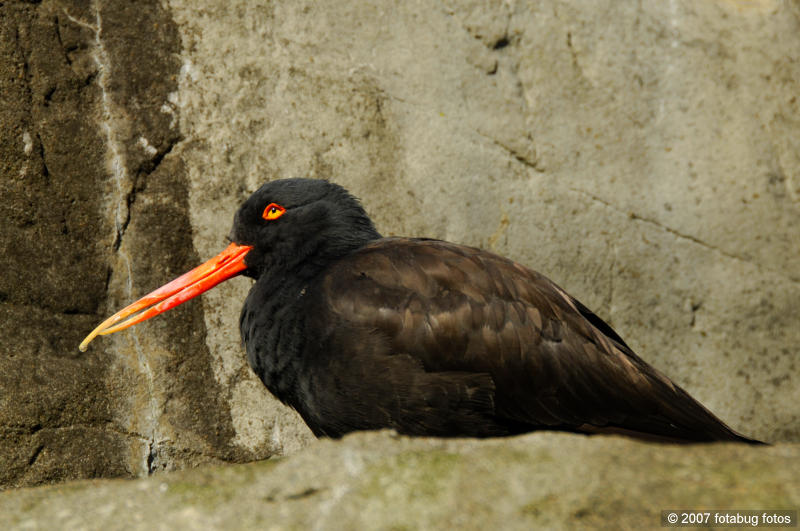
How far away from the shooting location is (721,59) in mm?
5176

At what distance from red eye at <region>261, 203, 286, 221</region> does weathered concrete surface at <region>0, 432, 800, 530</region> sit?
1.74m

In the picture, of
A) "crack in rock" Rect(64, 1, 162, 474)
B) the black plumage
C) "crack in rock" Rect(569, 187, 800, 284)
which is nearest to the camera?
the black plumage

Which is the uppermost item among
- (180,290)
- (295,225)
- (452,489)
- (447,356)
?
(452,489)

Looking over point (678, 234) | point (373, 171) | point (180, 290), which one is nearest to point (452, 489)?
point (180, 290)

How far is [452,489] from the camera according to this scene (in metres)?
2.00

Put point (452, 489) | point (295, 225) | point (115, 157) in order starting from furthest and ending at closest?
point (115, 157)
point (295, 225)
point (452, 489)

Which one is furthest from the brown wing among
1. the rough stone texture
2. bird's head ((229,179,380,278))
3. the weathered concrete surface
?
the rough stone texture

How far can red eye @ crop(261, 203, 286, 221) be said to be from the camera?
3.88 meters

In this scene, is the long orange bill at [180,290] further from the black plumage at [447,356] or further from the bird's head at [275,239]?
the black plumage at [447,356]

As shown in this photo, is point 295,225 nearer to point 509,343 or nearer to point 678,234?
point 509,343

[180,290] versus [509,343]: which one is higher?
[509,343]

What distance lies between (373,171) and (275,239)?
0.90 meters

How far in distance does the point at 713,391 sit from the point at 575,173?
1496mm

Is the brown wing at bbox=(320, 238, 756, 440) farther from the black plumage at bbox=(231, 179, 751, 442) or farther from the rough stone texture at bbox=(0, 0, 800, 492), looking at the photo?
the rough stone texture at bbox=(0, 0, 800, 492)
